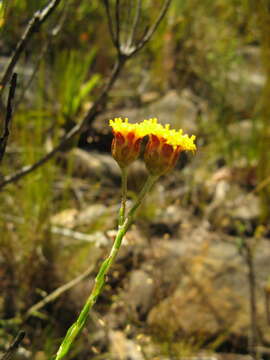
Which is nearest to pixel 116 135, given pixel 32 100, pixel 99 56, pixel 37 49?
pixel 32 100

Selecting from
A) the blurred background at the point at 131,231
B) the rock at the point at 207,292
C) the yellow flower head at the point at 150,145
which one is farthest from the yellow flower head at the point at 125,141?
the rock at the point at 207,292

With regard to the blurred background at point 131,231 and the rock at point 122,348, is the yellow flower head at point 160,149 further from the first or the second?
the rock at point 122,348

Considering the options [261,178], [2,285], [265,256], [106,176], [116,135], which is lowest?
[2,285]

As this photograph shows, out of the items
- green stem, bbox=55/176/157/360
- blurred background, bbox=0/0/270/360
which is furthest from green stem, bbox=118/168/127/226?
blurred background, bbox=0/0/270/360

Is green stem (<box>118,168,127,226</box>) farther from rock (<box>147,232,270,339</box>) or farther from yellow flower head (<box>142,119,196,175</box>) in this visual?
rock (<box>147,232,270,339</box>)

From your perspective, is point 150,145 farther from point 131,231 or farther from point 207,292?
point 131,231

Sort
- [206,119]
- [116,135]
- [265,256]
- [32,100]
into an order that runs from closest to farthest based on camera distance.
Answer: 1. [116,135]
2. [265,256]
3. [32,100]
4. [206,119]

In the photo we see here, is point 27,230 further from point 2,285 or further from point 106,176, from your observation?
point 106,176
